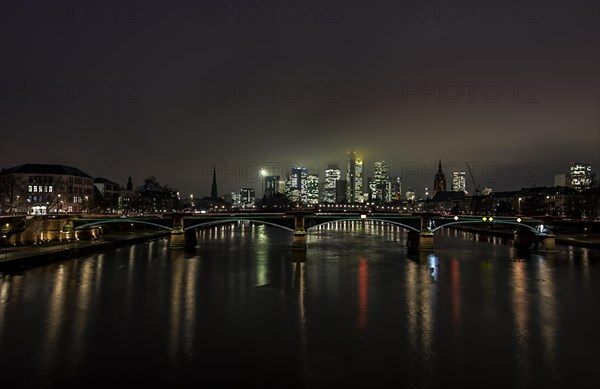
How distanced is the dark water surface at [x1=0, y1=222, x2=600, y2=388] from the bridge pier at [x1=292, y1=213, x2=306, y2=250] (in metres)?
18.4

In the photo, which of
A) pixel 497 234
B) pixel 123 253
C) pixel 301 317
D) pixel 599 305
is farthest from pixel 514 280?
pixel 497 234

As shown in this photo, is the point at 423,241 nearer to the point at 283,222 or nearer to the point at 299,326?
the point at 283,222

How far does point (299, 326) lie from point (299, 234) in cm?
4803

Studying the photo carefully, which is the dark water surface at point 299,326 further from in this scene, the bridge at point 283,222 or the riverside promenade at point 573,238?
the riverside promenade at point 573,238

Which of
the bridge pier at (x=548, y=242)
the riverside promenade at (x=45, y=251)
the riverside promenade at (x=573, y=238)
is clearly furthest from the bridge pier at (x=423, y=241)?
the riverside promenade at (x=45, y=251)

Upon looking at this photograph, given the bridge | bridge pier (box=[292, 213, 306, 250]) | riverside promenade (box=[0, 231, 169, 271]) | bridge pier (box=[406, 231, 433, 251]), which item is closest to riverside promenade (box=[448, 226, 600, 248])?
the bridge

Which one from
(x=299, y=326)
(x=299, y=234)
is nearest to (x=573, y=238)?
(x=299, y=234)

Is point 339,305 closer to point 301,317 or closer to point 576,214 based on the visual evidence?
point 301,317

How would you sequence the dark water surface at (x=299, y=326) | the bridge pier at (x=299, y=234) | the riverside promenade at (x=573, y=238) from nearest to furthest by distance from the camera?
the dark water surface at (x=299, y=326) → the bridge pier at (x=299, y=234) → the riverside promenade at (x=573, y=238)

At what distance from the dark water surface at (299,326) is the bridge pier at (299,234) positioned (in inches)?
726

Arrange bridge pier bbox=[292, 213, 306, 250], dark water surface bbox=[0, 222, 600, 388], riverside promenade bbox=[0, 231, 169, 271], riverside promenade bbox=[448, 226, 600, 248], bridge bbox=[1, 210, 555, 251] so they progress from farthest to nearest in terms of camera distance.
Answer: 1. riverside promenade bbox=[448, 226, 600, 248]
2. bridge pier bbox=[292, 213, 306, 250]
3. bridge bbox=[1, 210, 555, 251]
4. riverside promenade bbox=[0, 231, 169, 271]
5. dark water surface bbox=[0, 222, 600, 388]

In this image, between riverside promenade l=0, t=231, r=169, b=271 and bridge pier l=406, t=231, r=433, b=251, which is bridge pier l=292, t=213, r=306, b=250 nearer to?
bridge pier l=406, t=231, r=433, b=251

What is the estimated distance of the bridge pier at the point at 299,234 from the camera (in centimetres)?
7956

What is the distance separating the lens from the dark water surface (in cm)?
2352
